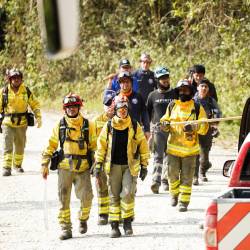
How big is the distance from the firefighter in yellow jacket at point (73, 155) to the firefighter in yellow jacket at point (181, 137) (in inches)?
70.0

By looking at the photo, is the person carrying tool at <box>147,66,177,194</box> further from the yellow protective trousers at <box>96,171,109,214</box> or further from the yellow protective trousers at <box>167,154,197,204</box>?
the yellow protective trousers at <box>96,171,109,214</box>

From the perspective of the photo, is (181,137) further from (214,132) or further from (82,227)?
(214,132)

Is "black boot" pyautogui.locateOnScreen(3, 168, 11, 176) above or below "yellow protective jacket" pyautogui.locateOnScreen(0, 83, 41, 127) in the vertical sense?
below

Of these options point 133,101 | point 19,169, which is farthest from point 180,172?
point 19,169

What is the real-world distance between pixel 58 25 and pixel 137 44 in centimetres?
2638

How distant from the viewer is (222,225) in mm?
4723

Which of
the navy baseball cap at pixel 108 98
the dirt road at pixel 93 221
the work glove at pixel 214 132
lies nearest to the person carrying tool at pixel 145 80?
the work glove at pixel 214 132

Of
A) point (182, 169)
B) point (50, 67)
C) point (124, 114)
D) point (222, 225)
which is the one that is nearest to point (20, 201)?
point (182, 169)

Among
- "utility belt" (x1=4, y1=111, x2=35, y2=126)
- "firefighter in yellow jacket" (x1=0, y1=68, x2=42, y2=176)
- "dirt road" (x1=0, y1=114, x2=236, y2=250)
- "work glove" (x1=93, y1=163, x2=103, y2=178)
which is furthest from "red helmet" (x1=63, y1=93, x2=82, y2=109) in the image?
"utility belt" (x1=4, y1=111, x2=35, y2=126)

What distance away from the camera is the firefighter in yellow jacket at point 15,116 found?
14297mm

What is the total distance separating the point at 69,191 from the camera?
9.25 metres

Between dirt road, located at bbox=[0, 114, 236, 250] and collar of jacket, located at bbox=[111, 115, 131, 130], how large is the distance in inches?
39.2

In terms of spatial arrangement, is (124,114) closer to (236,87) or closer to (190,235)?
(190,235)

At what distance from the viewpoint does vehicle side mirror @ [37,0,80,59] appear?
247 centimetres
